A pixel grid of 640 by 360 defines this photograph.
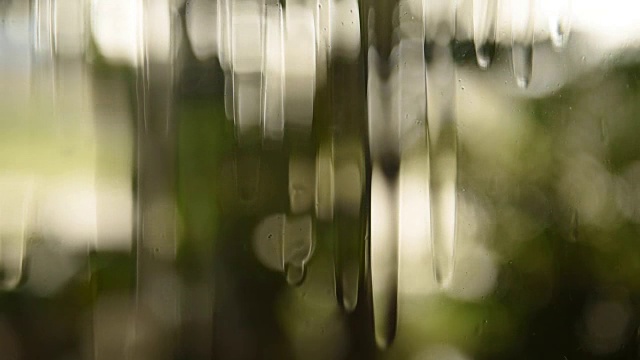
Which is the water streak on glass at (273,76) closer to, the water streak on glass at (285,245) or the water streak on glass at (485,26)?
the water streak on glass at (285,245)

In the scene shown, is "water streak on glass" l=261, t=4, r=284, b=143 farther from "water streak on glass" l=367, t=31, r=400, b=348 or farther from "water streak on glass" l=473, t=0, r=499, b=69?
"water streak on glass" l=473, t=0, r=499, b=69

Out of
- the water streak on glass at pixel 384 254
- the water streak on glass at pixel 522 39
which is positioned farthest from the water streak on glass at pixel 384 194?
the water streak on glass at pixel 522 39

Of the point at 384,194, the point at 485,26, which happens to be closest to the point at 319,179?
the point at 384,194

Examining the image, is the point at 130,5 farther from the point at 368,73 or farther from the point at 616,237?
the point at 616,237

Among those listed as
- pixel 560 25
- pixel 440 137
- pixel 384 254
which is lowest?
pixel 384 254

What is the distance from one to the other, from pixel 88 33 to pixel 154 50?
7cm

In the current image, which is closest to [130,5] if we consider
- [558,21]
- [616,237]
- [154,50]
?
[154,50]

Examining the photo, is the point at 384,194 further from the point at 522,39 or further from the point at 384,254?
the point at 522,39

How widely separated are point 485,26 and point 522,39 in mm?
37

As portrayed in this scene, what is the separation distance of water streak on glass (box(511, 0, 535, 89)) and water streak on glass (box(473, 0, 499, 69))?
0.06ft

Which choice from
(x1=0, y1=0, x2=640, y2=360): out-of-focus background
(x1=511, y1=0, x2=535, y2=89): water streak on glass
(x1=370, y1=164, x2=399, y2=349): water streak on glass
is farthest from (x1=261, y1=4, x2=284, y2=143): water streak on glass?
(x1=511, y1=0, x2=535, y2=89): water streak on glass

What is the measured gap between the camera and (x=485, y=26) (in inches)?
29.5

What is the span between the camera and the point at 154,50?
75 cm

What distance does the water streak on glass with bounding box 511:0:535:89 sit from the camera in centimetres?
74
